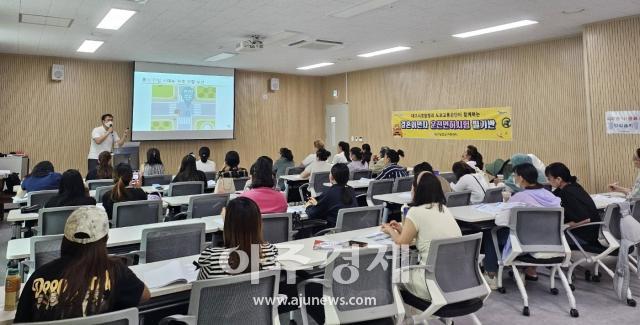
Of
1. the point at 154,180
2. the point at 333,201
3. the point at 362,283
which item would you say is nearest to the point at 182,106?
the point at 154,180

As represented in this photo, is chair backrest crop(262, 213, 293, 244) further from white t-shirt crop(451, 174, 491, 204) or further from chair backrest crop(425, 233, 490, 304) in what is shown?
white t-shirt crop(451, 174, 491, 204)

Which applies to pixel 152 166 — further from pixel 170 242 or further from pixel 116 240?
pixel 170 242

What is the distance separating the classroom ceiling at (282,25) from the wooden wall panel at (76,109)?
533 mm

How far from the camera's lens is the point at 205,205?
4.29 metres

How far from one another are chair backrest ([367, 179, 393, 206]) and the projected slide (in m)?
6.41

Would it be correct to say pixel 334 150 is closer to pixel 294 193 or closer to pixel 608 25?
pixel 294 193

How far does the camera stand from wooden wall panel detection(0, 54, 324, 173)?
8.89 meters

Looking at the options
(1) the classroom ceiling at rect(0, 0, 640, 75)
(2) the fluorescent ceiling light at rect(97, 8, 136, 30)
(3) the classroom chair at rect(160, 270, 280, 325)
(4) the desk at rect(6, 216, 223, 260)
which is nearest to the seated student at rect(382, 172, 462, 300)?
(3) the classroom chair at rect(160, 270, 280, 325)

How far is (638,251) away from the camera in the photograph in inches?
158

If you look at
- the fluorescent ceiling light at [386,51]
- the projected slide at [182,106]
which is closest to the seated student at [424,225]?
the fluorescent ceiling light at [386,51]

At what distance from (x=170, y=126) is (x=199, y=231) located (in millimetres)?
7854

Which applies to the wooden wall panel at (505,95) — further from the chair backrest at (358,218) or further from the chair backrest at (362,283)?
the chair backrest at (362,283)

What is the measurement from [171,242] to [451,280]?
1936 mm

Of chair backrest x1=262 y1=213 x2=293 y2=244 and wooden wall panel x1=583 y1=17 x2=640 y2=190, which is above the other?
wooden wall panel x1=583 y1=17 x2=640 y2=190
